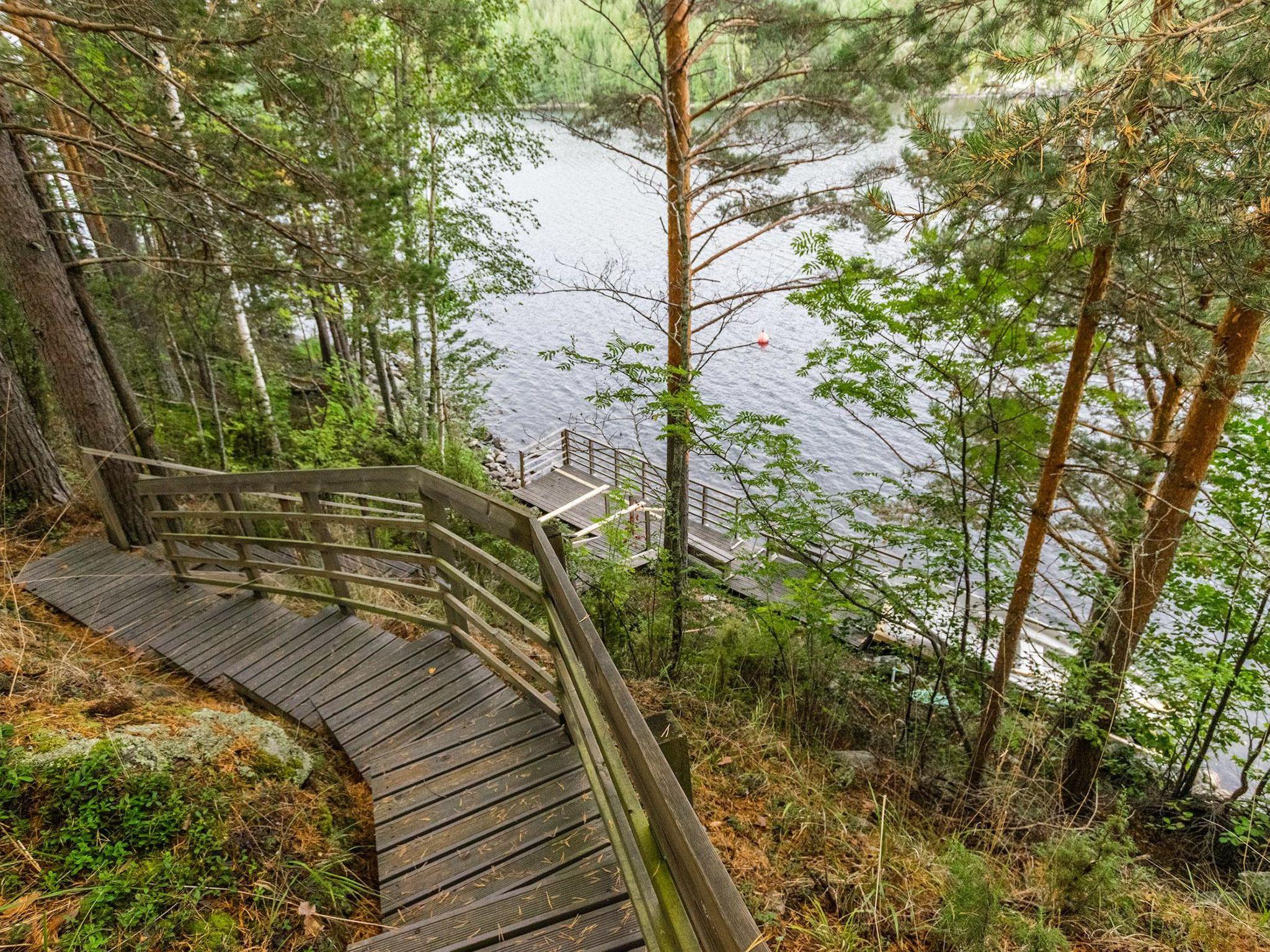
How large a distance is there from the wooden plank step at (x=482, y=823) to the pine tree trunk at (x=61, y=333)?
589 centimetres

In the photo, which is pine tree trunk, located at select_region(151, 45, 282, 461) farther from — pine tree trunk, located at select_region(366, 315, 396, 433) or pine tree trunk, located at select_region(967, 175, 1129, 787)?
pine tree trunk, located at select_region(967, 175, 1129, 787)

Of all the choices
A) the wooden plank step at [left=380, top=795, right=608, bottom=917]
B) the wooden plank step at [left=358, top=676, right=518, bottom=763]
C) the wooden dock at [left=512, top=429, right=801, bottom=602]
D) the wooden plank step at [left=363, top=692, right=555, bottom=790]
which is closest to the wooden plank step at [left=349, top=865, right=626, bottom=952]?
the wooden plank step at [left=380, top=795, right=608, bottom=917]

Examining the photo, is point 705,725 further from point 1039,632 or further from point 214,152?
point 1039,632

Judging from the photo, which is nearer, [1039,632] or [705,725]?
[705,725]

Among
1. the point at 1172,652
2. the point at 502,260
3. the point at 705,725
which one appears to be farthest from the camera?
the point at 502,260

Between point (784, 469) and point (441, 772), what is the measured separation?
3.86 meters

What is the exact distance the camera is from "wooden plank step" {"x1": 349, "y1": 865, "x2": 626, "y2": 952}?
2.11 metres

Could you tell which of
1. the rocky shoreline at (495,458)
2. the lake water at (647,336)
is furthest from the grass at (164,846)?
the lake water at (647,336)

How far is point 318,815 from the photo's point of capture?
2855mm

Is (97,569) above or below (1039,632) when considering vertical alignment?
above

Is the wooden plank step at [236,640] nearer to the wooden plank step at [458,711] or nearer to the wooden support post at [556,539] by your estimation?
the wooden plank step at [458,711]

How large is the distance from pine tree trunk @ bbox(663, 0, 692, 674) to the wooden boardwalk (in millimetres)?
3145

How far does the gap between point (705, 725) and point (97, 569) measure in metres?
6.17

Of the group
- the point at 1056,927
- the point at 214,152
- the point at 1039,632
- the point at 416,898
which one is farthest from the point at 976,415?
the point at 1039,632
